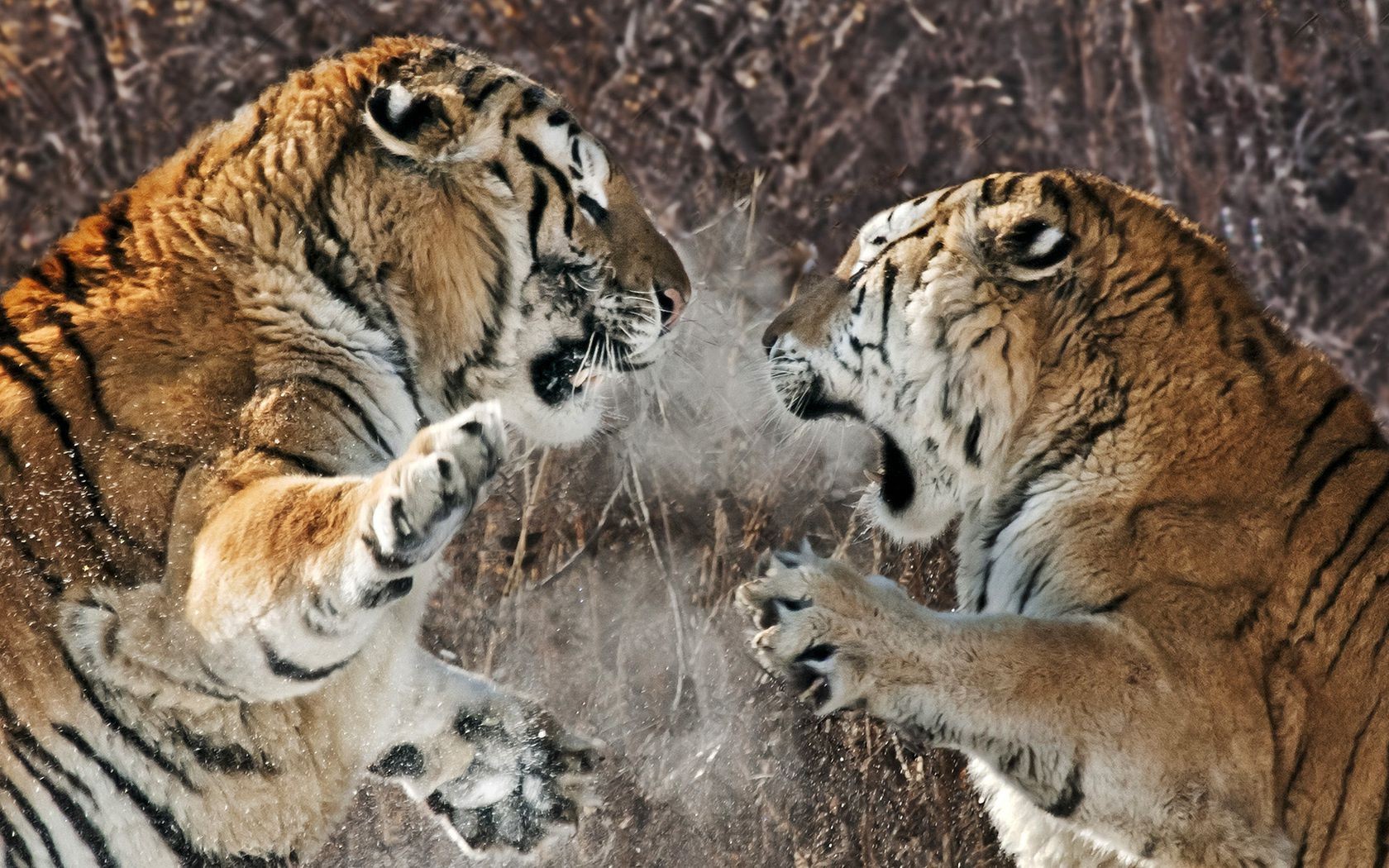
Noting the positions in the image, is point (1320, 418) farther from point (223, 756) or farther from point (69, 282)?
point (69, 282)

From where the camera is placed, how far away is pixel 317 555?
279 centimetres

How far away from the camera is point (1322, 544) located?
3369mm

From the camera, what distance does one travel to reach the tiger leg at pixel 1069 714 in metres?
3.18

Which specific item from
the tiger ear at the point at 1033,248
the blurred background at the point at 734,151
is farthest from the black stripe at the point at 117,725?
the blurred background at the point at 734,151

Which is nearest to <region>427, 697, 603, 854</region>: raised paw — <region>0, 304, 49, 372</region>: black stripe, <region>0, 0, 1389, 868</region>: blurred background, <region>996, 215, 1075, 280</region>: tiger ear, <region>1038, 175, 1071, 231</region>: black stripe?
<region>0, 304, 49, 372</region>: black stripe

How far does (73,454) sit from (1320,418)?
93.0 inches

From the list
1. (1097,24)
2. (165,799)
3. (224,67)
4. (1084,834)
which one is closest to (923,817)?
(1084,834)

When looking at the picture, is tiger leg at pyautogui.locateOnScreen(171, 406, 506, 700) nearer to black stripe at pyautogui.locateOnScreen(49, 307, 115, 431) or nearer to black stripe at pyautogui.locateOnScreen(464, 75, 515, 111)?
black stripe at pyautogui.locateOnScreen(49, 307, 115, 431)

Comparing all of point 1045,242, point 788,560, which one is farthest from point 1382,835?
point 1045,242

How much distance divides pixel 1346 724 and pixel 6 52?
5.50 metres

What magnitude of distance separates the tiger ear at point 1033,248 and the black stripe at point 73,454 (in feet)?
5.77

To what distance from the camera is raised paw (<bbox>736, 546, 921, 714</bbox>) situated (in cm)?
325

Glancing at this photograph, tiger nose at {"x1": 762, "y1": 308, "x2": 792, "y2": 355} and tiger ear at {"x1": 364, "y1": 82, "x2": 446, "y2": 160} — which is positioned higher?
tiger ear at {"x1": 364, "y1": 82, "x2": 446, "y2": 160}

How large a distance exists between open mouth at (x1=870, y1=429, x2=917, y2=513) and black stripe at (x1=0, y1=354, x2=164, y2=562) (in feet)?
5.37
